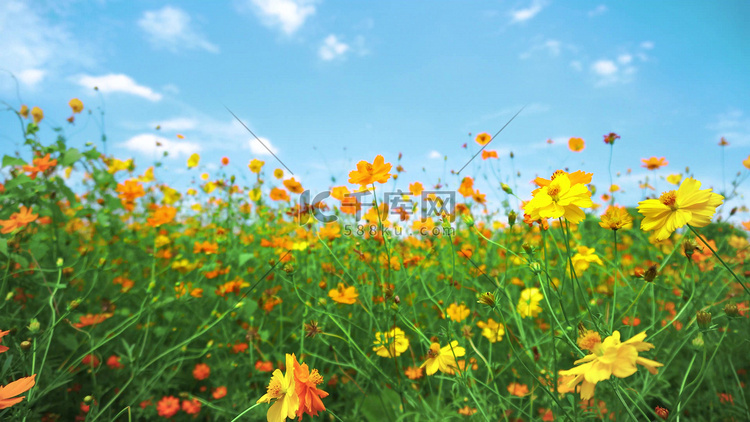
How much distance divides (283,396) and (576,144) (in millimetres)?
1874

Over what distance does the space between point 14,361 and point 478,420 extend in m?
1.14

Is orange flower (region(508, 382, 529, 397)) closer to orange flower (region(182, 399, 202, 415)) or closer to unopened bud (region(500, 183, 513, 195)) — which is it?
unopened bud (region(500, 183, 513, 195))

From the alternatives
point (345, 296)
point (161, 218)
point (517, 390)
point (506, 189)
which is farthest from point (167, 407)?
point (506, 189)

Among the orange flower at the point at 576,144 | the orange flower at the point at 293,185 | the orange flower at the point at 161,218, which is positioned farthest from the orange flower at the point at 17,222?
the orange flower at the point at 576,144

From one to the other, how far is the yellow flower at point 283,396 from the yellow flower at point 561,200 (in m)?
0.45

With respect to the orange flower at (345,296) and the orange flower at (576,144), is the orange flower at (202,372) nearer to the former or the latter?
the orange flower at (345,296)

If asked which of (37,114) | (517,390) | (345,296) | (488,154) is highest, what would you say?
(37,114)

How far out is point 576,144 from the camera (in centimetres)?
194

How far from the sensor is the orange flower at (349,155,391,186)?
0.92 meters

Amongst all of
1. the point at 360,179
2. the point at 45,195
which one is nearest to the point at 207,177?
the point at 45,195

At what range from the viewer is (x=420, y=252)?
5.84 feet

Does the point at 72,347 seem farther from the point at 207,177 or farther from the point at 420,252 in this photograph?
the point at 207,177

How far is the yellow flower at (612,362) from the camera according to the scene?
0.46 m

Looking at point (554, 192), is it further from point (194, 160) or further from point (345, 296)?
point (194, 160)
